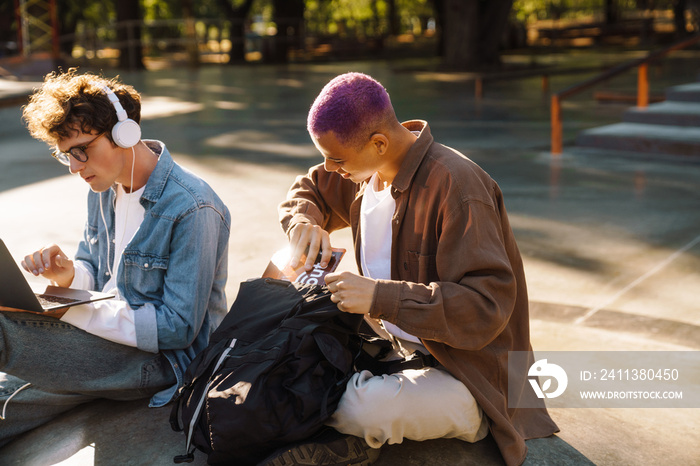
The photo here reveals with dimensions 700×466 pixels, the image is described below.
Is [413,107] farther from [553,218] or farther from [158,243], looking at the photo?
[158,243]

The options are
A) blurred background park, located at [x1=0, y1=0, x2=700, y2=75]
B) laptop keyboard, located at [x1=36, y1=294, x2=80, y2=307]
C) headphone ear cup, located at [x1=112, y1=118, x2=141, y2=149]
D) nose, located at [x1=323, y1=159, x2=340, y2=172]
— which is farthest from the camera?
blurred background park, located at [x1=0, y1=0, x2=700, y2=75]

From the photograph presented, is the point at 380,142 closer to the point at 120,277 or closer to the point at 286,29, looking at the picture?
the point at 120,277

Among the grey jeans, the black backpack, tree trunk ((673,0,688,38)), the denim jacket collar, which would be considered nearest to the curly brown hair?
the denim jacket collar

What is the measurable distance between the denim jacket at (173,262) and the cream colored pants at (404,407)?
2.42 feet

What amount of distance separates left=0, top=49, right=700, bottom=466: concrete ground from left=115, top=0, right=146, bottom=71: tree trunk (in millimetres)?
9483

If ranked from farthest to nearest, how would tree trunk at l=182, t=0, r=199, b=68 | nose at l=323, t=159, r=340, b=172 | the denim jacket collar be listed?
tree trunk at l=182, t=0, r=199, b=68, the denim jacket collar, nose at l=323, t=159, r=340, b=172

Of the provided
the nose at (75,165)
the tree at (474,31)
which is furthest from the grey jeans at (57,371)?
the tree at (474,31)

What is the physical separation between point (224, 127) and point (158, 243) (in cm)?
835

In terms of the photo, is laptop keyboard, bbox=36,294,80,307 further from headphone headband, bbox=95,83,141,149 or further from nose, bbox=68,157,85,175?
headphone headband, bbox=95,83,141,149

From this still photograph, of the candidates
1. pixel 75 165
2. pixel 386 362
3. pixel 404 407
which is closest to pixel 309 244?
pixel 386 362

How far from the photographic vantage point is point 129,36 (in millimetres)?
22188

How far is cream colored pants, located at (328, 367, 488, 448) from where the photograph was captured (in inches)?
93.1

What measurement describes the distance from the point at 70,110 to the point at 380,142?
115 cm

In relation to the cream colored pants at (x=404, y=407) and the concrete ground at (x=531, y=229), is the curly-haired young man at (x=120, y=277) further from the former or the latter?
the cream colored pants at (x=404, y=407)
